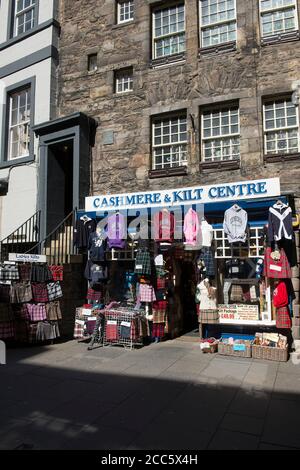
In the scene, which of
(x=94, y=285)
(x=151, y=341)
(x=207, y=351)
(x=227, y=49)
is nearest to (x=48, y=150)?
(x=94, y=285)

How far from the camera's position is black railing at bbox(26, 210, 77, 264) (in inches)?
421

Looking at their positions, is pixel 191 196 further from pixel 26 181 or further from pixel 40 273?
pixel 26 181

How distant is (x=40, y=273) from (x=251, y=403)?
238 inches

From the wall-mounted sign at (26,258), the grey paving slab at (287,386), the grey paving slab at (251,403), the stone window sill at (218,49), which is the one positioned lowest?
the grey paving slab at (251,403)

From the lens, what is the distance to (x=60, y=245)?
37.9ft

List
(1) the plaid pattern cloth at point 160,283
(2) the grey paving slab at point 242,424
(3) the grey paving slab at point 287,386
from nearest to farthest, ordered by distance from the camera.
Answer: (2) the grey paving slab at point 242,424, (3) the grey paving slab at point 287,386, (1) the plaid pattern cloth at point 160,283

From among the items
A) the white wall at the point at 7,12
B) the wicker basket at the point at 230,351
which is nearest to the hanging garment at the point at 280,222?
the wicker basket at the point at 230,351

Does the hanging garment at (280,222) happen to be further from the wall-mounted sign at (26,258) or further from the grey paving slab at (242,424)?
the wall-mounted sign at (26,258)

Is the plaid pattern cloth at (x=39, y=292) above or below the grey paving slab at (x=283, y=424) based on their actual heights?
above

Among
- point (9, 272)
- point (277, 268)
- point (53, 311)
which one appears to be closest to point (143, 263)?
point (53, 311)

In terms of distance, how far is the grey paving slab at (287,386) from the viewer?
5875 millimetres

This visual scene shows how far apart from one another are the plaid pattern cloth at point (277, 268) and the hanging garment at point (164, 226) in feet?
7.65

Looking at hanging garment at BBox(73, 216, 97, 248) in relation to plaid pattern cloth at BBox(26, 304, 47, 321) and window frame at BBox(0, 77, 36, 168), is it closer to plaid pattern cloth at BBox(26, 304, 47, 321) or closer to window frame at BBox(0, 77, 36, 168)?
plaid pattern cloth at BBox(26, 304, 47, 321)

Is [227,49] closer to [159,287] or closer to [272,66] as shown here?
[272,66]
